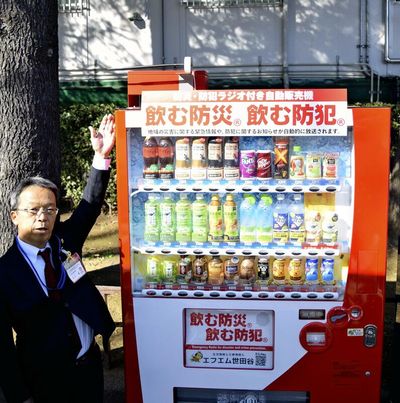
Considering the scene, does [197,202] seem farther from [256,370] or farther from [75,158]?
[75,158]

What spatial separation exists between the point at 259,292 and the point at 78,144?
5.64 metres

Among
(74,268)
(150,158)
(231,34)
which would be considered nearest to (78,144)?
(231,34)

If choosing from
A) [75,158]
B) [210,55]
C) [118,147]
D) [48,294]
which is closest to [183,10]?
[210,55]

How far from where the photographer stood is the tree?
461cm

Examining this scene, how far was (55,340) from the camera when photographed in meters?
3.04

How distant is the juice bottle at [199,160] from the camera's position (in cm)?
390

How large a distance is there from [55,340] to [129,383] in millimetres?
1182

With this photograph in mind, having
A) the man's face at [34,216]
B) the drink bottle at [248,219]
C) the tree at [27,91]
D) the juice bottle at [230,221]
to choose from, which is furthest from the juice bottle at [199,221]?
the tree at [27,91]

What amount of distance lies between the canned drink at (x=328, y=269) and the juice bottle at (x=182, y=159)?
40.8 inches

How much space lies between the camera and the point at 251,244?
12.9ft

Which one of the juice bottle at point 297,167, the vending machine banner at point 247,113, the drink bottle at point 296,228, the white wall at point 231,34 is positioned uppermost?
the white wall at point 231,34

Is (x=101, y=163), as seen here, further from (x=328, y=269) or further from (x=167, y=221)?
(x=328, y=269)

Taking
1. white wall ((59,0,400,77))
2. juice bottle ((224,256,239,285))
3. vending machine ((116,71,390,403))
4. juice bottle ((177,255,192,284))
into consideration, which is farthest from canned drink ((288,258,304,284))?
white wall ((59,0,400,77))

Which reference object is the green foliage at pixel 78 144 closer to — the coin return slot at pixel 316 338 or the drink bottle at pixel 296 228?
the drink bottle at pixel 296 228
